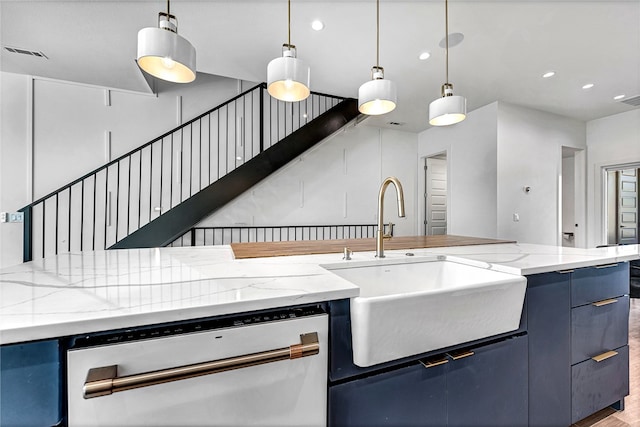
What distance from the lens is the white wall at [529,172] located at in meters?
3.83

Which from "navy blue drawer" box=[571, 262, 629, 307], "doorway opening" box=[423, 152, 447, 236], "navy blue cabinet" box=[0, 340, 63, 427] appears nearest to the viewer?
"navy blue cabinet" box=[0, 340, 63, 427]

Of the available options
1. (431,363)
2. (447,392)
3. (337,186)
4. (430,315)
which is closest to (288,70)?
(430,315)

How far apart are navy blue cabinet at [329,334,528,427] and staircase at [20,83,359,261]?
2.90 metres

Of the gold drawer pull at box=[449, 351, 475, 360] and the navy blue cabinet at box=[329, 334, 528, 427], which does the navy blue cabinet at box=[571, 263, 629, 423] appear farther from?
the gold drawer pull at box=[449, 351, 475, 360]

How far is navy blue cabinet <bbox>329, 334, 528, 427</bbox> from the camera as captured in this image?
82 cm

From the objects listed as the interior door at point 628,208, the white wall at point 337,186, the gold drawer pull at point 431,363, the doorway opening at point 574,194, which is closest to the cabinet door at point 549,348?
the gold drawer pull at point 431,363

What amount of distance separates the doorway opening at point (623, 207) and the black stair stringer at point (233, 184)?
4.98 meters

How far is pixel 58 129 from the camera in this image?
340 cm

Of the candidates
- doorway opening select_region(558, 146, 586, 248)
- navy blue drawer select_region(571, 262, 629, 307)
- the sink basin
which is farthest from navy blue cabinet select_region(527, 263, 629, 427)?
doorway opening select_region(558, 146, 586, 248)

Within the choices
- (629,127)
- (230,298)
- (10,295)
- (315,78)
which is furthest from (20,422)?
(629,127)

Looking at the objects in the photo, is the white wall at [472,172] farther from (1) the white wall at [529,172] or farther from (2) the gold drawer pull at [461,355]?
(2) the gold drawer pull at [461,355]

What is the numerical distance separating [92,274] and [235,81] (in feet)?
13.3

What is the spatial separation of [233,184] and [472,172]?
3.53m

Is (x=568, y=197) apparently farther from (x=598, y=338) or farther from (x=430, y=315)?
(x=430, y=315)
